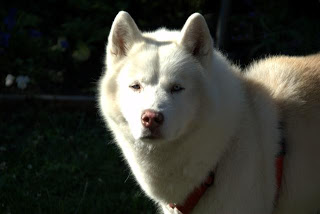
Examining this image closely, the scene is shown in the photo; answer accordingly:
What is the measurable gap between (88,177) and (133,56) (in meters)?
1.95

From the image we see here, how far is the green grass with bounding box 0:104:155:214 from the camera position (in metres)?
4.72

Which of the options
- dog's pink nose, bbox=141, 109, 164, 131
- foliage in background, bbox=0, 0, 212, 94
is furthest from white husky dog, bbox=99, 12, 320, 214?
foliage in background, bbox=0, 0, 212, 94

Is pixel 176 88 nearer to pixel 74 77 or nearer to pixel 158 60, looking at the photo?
pixel 158 60

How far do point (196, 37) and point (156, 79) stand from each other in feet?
1.26

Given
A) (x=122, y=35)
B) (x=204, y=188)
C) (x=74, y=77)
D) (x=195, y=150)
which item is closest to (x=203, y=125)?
(x=195, y=150)

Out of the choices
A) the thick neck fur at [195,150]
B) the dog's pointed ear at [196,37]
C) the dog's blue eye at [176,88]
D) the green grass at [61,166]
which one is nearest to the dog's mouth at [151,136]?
the thick neck fur at [195,150]

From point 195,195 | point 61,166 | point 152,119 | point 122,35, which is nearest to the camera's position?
point 152,119

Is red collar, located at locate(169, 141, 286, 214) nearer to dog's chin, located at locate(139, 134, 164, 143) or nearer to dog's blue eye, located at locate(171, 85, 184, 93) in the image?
dog's chin, located at locate(139, 134, 164, 143)

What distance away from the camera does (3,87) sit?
21.0ft

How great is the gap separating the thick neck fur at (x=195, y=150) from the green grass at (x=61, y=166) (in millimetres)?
1218

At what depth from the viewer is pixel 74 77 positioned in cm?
666

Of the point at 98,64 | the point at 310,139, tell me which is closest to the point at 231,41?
the point at 98,64

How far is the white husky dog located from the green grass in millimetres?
1195

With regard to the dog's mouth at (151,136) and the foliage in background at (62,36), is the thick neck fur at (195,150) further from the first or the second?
the foliage in background at (62,36)
